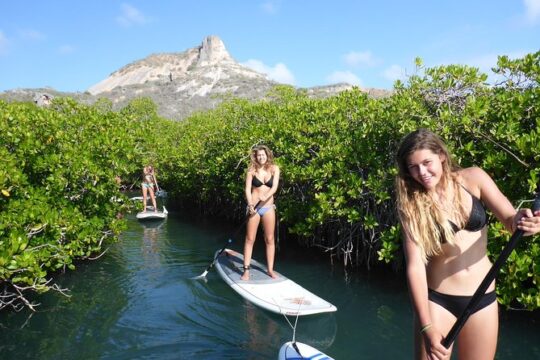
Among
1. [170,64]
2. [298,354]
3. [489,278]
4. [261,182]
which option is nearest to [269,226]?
[261,182]

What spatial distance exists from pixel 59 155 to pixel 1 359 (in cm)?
313

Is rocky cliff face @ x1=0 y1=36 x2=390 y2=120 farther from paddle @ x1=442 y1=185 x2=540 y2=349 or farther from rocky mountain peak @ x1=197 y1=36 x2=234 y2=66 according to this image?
paddle @ x1=442 y1=185 x2=540 y2=349

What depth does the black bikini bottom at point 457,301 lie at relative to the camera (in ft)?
8.39

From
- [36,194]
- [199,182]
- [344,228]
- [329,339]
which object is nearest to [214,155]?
[199,182]

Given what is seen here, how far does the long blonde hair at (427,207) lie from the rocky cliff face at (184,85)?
1809cm

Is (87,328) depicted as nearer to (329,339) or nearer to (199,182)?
(329,339)

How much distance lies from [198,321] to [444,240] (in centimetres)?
437

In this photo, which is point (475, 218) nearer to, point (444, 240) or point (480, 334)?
point (444, 240)

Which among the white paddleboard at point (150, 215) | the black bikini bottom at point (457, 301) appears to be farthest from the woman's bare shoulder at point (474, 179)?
the white paddleboard at point (150, 215)

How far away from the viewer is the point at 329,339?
18.5 feet

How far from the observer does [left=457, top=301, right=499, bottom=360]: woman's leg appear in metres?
2.56

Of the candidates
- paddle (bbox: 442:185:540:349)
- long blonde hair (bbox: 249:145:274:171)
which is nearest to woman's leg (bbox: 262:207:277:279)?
long blonde hair (bbox: 249:145:274:171)

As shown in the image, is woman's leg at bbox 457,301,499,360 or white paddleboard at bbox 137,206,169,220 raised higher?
woman's leg at bbox 457,301,499,360

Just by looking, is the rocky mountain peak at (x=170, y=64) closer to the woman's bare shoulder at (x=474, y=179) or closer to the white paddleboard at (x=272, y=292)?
the white paddleboard at (x=272, y=292)
